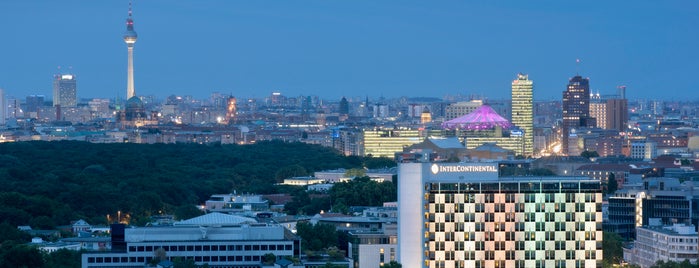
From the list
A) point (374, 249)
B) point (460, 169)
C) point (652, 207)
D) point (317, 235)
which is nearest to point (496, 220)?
point (460, 169)

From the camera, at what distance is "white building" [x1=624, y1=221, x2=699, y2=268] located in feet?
256

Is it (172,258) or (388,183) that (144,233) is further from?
(388,183)

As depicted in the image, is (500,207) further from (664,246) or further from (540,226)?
(664,246)

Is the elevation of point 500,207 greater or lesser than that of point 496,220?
greater

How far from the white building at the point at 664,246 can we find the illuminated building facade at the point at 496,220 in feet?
31.8

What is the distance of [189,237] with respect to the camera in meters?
75.1

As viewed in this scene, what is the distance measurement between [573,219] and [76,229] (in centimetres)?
3414

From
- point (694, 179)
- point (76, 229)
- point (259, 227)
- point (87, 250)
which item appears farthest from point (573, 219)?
point (694, 179)

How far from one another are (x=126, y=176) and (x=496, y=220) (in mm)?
73198

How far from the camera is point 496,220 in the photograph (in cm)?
6856

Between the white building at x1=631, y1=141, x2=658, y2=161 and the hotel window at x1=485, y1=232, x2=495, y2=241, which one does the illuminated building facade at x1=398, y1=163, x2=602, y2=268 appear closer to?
the hotel window at x1=485, y1=232, x2=495, y2=241

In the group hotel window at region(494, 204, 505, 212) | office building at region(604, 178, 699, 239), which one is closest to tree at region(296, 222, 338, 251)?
office building at region(604, 178, 699, 239)

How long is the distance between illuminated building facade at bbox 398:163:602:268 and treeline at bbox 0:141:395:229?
32639mm

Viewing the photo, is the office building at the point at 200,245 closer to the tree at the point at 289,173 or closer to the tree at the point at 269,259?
the tree at the point at 269,259
